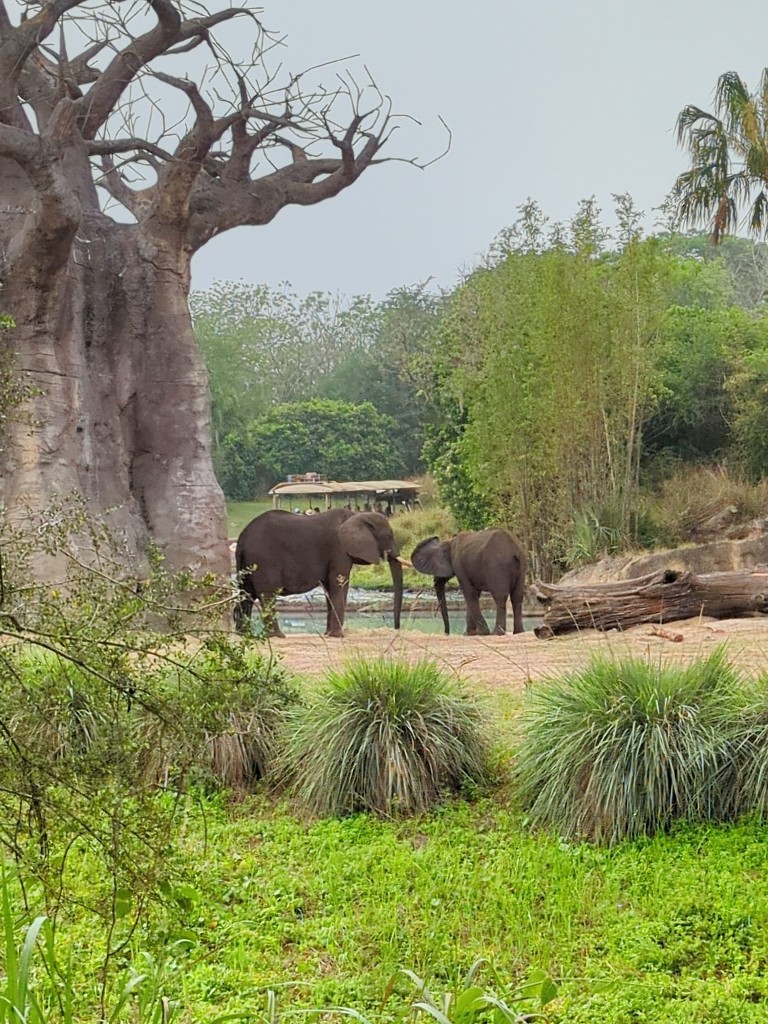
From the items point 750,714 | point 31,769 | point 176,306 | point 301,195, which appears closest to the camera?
point 31,769

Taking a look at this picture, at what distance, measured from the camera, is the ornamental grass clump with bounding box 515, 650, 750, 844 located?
4.45 m

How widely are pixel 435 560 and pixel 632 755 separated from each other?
7755 mm

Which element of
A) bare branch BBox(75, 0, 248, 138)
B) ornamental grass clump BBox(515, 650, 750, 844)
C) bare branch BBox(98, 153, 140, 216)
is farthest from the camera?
bare branch BBox(98, 153, 140, 216)

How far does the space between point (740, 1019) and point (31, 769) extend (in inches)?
81.3

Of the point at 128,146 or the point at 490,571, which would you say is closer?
the point at 128,146

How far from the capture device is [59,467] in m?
9.20

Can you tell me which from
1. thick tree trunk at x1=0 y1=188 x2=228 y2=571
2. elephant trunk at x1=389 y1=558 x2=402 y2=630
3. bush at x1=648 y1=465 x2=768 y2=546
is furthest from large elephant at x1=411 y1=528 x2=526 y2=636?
bush at x1=648 y1=465 x2=768 y2=546

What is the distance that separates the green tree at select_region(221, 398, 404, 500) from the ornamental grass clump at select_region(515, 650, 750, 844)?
2009 cm

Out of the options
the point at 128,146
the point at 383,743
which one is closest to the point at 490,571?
the point at 128,146

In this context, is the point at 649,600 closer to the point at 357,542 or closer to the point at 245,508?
the point at 357,542

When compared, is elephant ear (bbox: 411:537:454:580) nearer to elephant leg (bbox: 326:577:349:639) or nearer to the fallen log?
elephant leg (bbox: 326:577:349:639)

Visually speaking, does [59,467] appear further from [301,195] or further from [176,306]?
[301,195]

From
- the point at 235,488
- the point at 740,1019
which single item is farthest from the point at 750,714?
the point at 235,488

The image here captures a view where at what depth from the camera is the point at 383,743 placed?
16.2 ft
